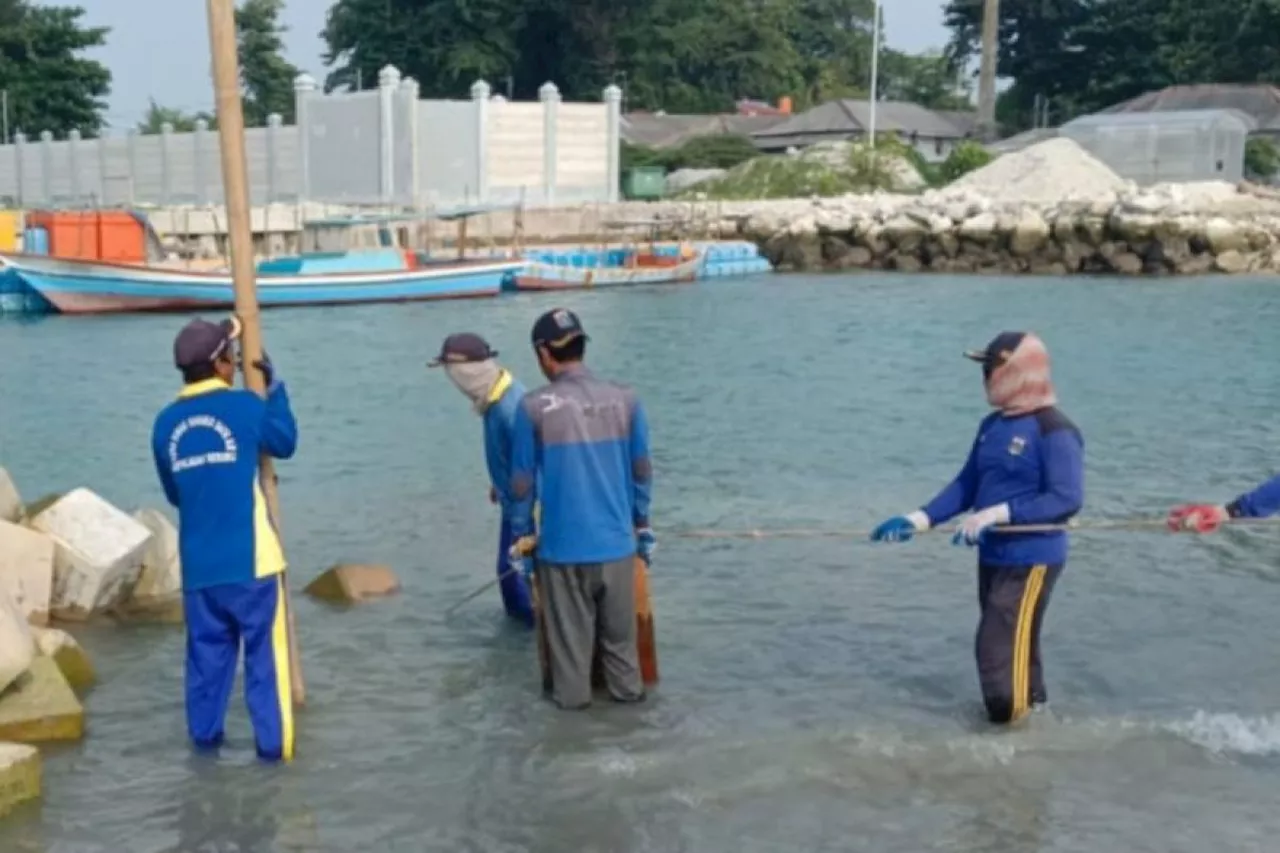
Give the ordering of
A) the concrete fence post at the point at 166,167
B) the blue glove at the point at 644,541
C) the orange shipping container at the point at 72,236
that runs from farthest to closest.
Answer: the concrete fence post at the point at 166,167 → the orange shipping container at the point at 72,236 → the blue glove at the point at 644,541

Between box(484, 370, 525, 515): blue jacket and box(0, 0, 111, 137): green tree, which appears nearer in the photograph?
box(484, 370, 525, 515): blue jacket

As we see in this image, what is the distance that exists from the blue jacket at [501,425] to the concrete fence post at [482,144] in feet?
141

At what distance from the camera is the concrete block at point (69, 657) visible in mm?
7988

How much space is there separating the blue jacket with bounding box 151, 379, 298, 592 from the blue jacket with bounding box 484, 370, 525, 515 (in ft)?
5.60

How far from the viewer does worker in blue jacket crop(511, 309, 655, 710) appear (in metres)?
6.72

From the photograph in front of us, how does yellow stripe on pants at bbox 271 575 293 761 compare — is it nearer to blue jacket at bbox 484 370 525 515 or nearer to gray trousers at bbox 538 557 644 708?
gray trousers at bbox 538 557 644 708

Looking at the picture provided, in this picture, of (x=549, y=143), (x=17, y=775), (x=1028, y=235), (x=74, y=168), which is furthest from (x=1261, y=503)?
(x=74, y=168)

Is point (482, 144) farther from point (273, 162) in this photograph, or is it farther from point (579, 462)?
point (579, 462)

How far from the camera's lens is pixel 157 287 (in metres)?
36.1

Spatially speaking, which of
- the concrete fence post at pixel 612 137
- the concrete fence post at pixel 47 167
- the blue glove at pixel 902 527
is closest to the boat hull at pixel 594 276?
the concrete fence post at pixel 612 137

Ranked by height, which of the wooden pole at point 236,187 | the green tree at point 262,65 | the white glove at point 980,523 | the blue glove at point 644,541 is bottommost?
the blue glove at point 644,541

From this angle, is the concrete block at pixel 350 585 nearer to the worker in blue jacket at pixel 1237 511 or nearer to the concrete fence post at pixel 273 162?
the worker in blue jacket at pixel 1237 511

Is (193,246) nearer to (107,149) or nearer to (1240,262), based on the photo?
(107,149)

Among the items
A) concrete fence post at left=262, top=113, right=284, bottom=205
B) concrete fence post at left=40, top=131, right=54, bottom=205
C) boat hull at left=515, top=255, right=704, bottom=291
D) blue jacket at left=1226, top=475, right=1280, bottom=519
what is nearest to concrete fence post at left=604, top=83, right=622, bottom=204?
boat hull at left=515, top=255, right=704, bottom=291
